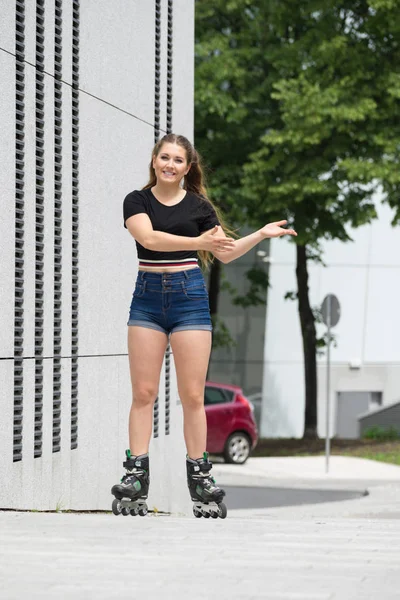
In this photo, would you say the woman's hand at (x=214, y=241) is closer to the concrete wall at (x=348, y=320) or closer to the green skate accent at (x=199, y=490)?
the green skate accent at (x=199, y=490)

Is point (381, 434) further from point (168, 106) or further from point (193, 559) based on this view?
point (193, 559)

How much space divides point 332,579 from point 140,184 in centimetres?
697

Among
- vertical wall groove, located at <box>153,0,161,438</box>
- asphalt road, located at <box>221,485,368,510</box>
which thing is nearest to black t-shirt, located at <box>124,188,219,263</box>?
vertical wall groove, located at <box>153,0,161,438</box>

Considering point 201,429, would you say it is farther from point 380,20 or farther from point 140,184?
point 380,20

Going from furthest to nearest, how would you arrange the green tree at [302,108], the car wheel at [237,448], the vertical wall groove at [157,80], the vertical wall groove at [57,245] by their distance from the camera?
the green tree at [302,108] < the car wheel at [237,448] < the vertical wall groove at [157,80] < the vertical wall groove at [57,245]

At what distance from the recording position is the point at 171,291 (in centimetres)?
644

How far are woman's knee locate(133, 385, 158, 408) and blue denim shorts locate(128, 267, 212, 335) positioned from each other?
13.2 inches

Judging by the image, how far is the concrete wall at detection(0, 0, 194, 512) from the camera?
7.82m

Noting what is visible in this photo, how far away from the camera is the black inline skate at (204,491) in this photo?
6777 millimetres

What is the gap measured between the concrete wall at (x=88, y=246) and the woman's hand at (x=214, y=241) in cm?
184

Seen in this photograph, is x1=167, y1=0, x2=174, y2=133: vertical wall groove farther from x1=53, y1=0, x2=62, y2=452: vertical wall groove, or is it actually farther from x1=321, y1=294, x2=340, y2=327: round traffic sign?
x1=321, y1=294, x2=340, y2=327: round traffic sign

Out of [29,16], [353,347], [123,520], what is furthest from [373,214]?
[123,520]

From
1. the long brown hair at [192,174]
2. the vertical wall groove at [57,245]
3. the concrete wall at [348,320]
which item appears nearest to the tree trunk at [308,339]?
the concrete wall at [348,320]

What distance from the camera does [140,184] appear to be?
10.9m
